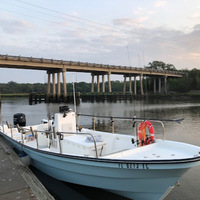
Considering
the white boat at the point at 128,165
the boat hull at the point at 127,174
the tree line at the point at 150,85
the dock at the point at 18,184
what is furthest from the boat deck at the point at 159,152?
the tree line at the point at 150,85

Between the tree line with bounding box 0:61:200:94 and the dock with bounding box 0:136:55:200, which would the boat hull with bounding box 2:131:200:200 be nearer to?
the dock with bounding box 0:136:55:200

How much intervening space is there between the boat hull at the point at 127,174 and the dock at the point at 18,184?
1.12 meters

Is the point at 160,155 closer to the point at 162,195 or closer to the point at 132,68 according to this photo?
the point at 162,195

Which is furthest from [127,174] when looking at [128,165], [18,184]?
[18,184]

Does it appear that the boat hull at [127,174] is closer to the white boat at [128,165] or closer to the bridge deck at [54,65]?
the white boat at [128,165]

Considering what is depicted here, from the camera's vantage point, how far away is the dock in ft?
17.2

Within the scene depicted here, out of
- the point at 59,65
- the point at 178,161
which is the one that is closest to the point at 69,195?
the point at 178,161

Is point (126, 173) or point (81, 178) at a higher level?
point (126, 173)

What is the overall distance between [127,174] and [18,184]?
10.5 feet

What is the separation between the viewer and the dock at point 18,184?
525 cm

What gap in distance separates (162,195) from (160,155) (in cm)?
111

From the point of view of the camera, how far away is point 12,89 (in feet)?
405

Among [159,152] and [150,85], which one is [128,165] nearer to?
[159,152]

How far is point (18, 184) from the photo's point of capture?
5.93 m
